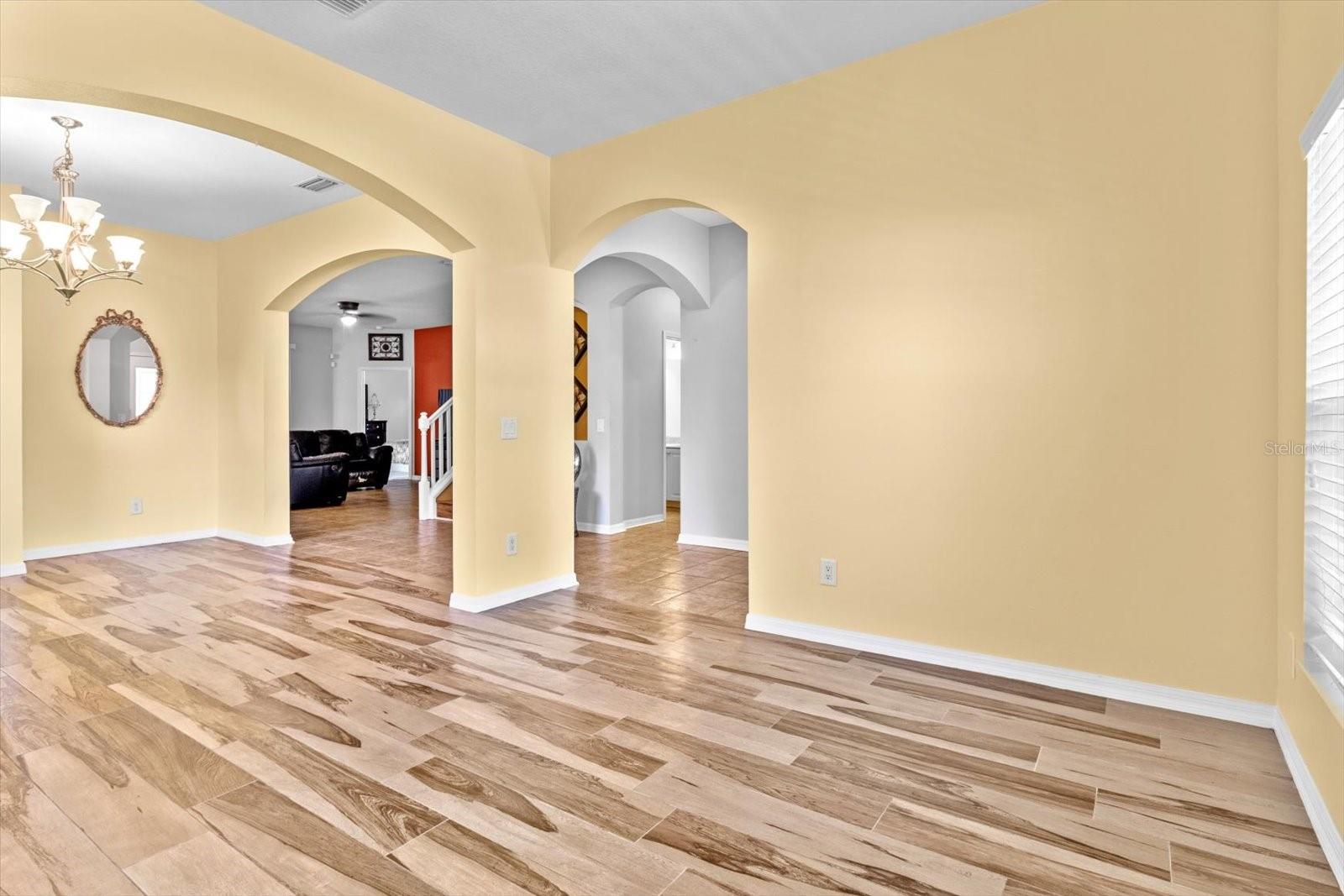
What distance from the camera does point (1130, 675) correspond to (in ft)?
8.59

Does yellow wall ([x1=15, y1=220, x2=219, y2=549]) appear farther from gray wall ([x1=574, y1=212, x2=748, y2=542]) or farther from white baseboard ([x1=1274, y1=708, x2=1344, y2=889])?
white baseboard ([x1=1274, y1=708, x2=1344, y2=889])

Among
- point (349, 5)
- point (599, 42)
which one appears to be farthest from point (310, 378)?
point (599, 42)

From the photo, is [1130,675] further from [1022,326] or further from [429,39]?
[429,39]

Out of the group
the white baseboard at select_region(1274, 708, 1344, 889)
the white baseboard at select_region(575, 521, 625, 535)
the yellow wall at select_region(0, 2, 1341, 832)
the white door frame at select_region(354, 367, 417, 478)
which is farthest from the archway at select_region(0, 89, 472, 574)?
the white door frame at select_region(354, 367, 417, 478)

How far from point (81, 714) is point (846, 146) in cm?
383

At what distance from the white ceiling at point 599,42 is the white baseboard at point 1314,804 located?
276 centimetres

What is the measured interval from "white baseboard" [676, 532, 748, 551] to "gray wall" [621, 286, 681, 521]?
1012mm

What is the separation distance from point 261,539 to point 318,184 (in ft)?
10.1

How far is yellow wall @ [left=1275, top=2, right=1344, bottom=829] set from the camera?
181 cm

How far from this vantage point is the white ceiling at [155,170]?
12.5 ft

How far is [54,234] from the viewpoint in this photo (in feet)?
13.0

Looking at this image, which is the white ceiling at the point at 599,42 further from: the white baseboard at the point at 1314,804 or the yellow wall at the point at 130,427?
the yellow wall at the point at 130,427

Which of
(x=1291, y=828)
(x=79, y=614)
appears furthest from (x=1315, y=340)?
(x=79, y=614)

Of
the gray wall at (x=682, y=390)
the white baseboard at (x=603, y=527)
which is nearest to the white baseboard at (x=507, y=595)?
the gray wall at (x=682, y=390)
